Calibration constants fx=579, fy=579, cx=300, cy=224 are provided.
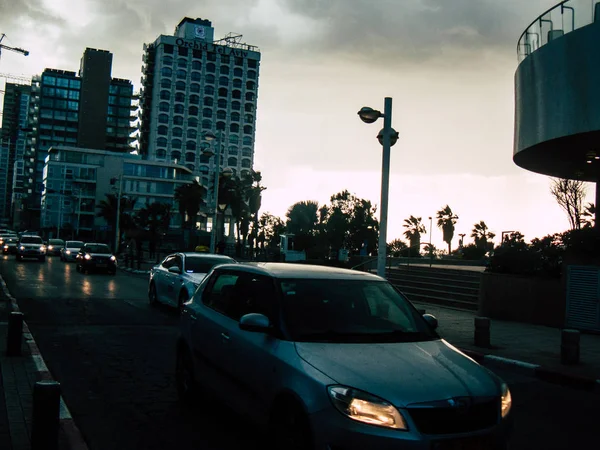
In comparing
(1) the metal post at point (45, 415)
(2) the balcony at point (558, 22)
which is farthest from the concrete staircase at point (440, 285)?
(1) the metal post at point (45, 415)

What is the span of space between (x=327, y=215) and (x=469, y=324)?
68927mm

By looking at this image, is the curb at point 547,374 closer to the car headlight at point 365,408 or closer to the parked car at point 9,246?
the car headlight at point 365,408

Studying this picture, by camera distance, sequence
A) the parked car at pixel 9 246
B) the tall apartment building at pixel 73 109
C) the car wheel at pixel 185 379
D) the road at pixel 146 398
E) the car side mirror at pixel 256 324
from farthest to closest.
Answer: the tall apartment building at pixel 73 109 → the parked car at pixel 9 246 → the car wheel at pixel 185 379 → the road at pixel 146 398 → the car side mirror at pixel 256 324

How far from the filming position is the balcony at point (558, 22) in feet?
49.5

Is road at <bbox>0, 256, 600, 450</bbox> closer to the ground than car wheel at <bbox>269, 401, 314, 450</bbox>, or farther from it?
closer to the ground

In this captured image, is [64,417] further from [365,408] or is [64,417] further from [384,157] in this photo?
[384,157]

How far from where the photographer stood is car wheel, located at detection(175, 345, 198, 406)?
6.08 metres

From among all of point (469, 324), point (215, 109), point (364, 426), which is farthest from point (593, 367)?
point (215, 109)

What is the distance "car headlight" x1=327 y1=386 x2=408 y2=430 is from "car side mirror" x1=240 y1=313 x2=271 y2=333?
3.12 ft

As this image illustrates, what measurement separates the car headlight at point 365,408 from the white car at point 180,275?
9.97 metres

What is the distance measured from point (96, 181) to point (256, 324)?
11804 centimetres

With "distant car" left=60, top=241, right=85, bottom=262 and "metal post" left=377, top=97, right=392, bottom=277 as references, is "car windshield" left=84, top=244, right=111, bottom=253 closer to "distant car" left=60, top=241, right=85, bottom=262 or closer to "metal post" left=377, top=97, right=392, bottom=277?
"distant car" left=60, top=241, right=85, bottom=262

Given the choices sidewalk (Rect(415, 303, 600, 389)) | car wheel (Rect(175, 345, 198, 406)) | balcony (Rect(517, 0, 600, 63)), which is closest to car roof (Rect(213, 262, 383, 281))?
car wheel (Rect(175, 345, 198, 406))

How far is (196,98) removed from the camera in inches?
5236
